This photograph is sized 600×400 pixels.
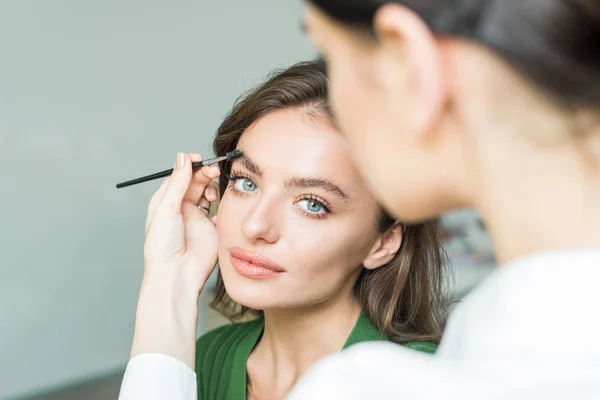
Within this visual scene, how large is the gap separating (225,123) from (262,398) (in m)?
0.48

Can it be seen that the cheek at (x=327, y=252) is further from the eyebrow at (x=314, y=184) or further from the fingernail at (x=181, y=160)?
the fingernail at (x=181, y=160)

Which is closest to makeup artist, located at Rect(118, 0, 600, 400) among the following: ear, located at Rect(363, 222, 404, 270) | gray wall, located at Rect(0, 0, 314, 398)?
ear, located at Rect(363, 222, 404, 270)

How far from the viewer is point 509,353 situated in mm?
388

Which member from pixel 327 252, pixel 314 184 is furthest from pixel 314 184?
pixel 327 252

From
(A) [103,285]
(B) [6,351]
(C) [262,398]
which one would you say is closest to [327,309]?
(C) [262,398]

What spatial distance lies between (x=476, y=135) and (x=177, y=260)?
2.33ft

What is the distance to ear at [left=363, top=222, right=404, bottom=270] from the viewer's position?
1.16 meters

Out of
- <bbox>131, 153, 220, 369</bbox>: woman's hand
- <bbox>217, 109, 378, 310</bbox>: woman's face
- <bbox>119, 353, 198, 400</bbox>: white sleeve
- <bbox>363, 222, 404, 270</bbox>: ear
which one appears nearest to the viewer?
<bbox>119, 353, 198, 400</bbox>: white sleeve

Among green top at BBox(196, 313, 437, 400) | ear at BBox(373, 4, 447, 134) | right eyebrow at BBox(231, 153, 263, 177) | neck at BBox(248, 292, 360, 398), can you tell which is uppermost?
ear at BBox(373, 4, 447, 134)

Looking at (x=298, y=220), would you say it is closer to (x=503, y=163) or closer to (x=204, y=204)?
(x=204, y=204)

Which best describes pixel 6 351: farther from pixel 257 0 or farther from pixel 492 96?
pixel 492 96

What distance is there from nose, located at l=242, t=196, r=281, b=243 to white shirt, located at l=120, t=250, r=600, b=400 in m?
0.59

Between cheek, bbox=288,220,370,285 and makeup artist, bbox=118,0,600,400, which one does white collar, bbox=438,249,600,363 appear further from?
cheek, bbox=288,220,370,285

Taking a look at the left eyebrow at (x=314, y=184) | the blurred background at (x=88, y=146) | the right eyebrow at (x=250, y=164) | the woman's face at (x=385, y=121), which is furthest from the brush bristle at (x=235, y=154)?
the woman's face at (x=385, y=121)
